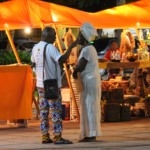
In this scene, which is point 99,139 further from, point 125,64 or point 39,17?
point 125,64

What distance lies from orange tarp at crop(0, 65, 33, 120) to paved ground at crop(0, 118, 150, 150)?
36 centimetres

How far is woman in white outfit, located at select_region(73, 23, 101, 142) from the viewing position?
11656 millimetres

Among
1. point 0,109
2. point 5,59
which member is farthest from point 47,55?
point 5,59

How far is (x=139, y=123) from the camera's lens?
15656 millimetres

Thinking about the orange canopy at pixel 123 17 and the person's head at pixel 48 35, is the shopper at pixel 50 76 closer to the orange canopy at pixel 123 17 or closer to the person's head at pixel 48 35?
the person's head at pixel 48 35

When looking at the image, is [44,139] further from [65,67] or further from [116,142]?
[65,67]

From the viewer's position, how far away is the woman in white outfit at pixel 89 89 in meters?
11.7

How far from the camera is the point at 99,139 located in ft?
40.0

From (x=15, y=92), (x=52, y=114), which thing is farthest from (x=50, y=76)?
(x=15, y=92)

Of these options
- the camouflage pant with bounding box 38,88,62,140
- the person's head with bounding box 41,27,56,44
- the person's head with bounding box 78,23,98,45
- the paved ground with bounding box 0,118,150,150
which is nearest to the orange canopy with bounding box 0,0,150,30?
the paved ground with bounding box 0,118,150,150

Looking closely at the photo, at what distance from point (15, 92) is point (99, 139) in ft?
10.9

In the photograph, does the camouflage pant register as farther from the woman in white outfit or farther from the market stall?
the market stall

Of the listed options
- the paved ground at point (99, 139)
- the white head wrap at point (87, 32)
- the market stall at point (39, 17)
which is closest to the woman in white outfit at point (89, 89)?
the white head wrap at point (87, 32)

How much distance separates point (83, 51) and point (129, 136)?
6.75 ft
